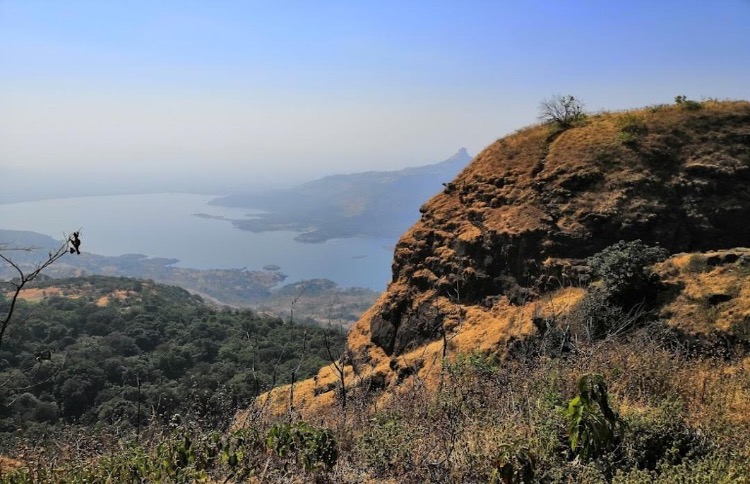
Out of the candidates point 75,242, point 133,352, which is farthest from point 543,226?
point 133,352

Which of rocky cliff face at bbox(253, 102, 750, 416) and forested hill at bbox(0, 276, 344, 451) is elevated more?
rocky cliff face at bbox(253, 102, 750, 416)

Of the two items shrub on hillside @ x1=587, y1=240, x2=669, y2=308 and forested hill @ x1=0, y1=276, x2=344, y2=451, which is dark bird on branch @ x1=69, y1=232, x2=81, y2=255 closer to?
forested hill @ x1=0, y1=276, x2=344, y2=451

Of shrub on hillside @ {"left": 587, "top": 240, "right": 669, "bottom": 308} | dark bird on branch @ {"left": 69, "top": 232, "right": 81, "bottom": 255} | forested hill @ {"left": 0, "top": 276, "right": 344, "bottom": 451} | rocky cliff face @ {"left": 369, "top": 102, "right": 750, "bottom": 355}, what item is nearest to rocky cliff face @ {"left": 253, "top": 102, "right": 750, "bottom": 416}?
rocky cliff face @ {"left": 369, "top": 102, "right": 750, "bottom": 355}

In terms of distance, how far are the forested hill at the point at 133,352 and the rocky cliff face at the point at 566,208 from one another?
3.22 m

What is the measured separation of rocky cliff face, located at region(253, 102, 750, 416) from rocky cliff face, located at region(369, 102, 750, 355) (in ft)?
0.11

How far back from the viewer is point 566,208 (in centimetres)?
1248

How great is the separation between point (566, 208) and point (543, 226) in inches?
30.0

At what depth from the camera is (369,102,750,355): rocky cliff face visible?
11.6m

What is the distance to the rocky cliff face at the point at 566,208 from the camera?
11.6 meters

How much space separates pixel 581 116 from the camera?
48.4ft

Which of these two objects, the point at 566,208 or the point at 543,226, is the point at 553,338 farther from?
the point at 566,208

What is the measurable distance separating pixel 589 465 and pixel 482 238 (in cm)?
1017

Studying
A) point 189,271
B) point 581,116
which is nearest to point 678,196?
point 581,116

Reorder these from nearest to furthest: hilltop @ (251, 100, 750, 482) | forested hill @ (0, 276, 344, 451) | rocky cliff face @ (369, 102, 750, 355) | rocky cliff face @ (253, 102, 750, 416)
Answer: hilltop @ (251, 100, 750, 482) < rocky cliff face @ (253, 102, 750, 416) < rocky cliff face @ (369, 102, 750, 355) < forested hill @ (0, 276, 344, 451)
